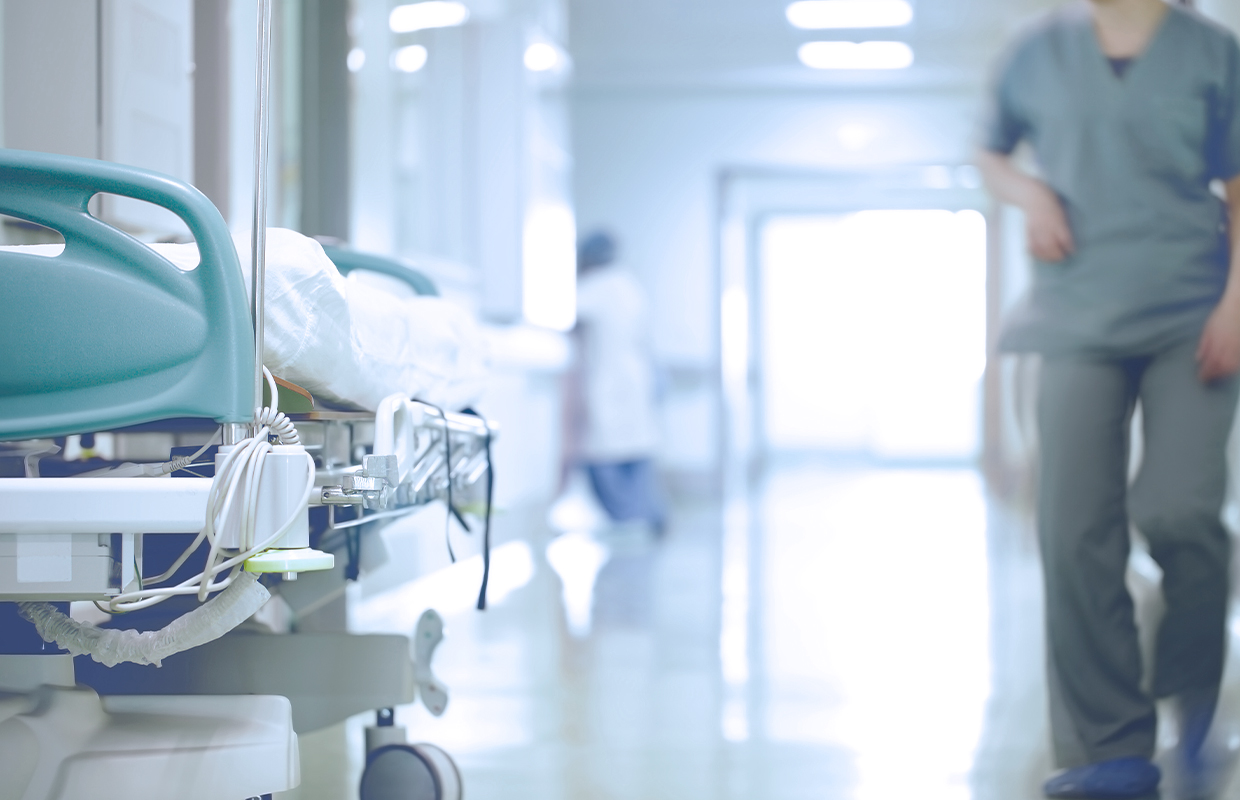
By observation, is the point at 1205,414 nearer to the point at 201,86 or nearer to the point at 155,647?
the point at 155,647

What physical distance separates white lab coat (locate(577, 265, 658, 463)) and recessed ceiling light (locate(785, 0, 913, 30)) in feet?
5.76

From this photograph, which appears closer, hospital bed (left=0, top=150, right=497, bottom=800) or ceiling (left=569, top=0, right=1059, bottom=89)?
hospital bed (left=0, top=150, right=497, bottom=800)

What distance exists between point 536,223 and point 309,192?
178cm

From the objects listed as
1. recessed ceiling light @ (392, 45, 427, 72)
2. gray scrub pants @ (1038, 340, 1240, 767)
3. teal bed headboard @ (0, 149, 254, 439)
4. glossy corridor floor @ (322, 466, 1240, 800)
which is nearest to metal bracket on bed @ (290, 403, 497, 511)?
Result: teal bed headboard @ (0, 149, 254, 439)

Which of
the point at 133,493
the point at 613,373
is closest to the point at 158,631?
the point at 133,493

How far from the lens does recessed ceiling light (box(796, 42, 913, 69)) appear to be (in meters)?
6.49

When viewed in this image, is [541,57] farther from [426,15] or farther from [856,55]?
[856,55]

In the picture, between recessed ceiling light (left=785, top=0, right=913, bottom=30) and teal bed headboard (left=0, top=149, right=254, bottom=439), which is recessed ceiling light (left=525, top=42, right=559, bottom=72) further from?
teal bed headboard (left=0, top=149, right=254, bottom=439)

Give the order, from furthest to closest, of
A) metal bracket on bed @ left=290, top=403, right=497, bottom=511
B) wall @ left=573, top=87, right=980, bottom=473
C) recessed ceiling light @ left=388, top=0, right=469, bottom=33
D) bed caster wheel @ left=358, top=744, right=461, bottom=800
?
wall @ left=573, top=87, right=980, bottom=473 → recessed ceiling light @ left=388, top=0, right=469, bottom=33 → bed caster wheel @ left=358, top=744, right=461, bottom=800 → metal bracket on bed @ left=290, top=403, right=497, bottom=511

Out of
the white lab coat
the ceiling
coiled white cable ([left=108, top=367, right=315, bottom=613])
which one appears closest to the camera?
coiled white cable ([left=108, top=367, right=315, bottom=613])

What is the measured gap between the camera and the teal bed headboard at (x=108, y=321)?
964 millimetres

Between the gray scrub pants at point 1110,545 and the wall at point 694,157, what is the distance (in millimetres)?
5491

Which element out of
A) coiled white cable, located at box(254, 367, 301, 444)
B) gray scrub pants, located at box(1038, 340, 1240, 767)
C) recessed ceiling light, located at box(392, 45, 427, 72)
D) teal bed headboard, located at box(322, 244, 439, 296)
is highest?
recessed ceiling light, located at box(392, 45, 427, 72)

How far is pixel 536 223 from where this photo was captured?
4.73 meters
